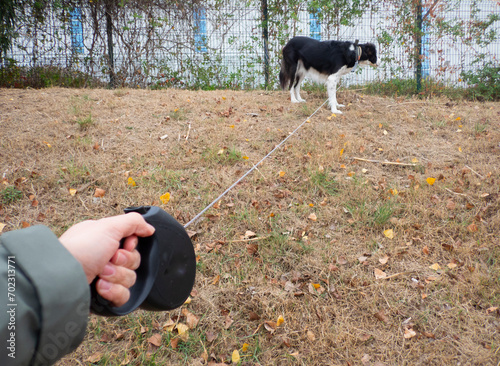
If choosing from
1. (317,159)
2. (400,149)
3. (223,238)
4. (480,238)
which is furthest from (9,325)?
(400,149)

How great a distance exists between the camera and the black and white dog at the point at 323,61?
5.61 m

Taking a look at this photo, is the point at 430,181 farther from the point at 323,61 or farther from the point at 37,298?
the point at 37,298

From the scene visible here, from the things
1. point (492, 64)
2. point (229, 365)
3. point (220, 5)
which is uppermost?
point (220, 5)

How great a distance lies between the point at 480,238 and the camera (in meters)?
2.70

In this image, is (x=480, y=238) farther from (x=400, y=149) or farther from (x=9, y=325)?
(x=9, y=325)

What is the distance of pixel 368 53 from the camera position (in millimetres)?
5750

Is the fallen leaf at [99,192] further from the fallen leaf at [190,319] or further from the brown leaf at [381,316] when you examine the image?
the brown leaf at [381,316]

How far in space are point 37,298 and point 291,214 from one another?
248cm

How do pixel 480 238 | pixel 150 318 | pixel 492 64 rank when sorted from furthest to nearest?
pixel 492 64
pixel 480 238
pixel 150 318

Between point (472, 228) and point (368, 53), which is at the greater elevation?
point (368, 53)

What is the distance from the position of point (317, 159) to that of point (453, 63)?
577 centimetres

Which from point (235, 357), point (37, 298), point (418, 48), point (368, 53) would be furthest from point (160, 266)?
point (418, 48)

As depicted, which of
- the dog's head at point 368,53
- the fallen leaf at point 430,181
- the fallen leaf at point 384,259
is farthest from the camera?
the dog's head at point 368,53

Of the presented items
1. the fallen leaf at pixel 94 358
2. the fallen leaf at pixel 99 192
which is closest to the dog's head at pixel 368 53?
the fallen leaf at pixel 99 192
